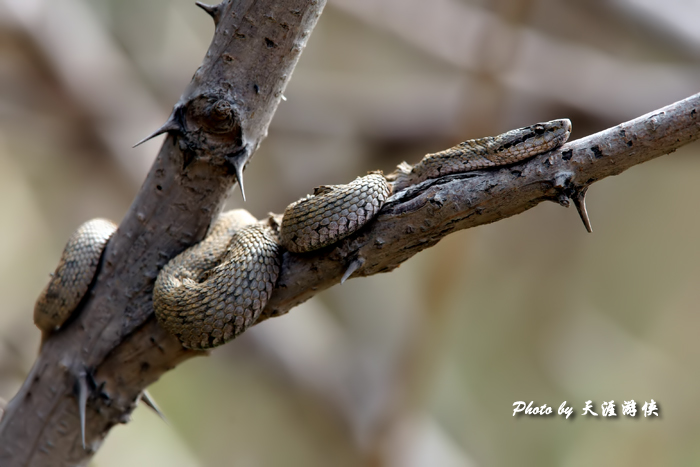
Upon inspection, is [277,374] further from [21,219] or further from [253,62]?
[21,219]

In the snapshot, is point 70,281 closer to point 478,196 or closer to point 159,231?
point 159,231

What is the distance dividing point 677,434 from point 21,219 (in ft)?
40.9

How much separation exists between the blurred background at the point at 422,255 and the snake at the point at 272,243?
15.1 feet

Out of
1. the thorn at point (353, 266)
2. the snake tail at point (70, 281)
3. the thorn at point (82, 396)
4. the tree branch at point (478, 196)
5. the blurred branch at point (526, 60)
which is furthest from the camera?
the blurred branch at point (526, 60)

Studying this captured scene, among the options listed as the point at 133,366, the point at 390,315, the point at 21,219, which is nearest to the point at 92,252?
the point at 133,366

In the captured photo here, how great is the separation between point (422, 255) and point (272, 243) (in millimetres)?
9498

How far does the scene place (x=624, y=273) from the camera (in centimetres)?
1152

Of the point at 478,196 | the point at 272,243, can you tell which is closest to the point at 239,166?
the point at 272,243

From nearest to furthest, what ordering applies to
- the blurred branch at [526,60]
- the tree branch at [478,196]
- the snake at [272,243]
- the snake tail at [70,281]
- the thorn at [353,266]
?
the tree branch at [478,196]
the thorn at [353,266]
the snake at [272,243]
the snake tail at [70,281]
the blurred branch at [526,60]

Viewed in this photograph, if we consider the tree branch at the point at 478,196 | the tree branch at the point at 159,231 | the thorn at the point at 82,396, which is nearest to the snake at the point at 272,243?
the tree branch at the point at 478,196

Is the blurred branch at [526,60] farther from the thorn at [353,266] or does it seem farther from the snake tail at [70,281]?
the snake tail at [70,281]

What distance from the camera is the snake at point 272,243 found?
2.60m

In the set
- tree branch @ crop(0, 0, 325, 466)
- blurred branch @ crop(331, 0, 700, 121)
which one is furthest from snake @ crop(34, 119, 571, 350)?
blurred branch @ crop(331, 0, 700, 121)

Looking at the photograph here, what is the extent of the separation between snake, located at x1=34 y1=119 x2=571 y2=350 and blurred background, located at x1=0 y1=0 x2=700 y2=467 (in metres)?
4.59
